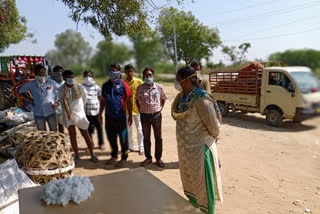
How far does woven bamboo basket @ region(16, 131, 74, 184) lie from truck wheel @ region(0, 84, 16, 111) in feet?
21.9

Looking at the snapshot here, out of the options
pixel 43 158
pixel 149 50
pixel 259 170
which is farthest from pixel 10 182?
pixel 149 50

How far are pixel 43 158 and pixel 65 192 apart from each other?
5.65 ft

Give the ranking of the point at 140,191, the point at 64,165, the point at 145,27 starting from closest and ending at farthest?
the point at 140,191
the point at 145,27
the point at 64,165

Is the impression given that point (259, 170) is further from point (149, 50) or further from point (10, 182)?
point (149, 50)

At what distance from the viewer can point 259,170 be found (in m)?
4.07

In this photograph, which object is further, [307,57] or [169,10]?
[169,10]

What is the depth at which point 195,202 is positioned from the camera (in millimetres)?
2299

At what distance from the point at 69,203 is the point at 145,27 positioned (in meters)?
2.05

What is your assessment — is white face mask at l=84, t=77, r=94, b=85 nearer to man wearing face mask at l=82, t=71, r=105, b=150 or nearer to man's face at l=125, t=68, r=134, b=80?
man wearing face mask at l=82, t=71, r=105, b=150

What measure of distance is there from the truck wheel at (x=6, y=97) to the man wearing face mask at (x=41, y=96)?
18.5 feet

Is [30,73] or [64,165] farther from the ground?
[30,73]

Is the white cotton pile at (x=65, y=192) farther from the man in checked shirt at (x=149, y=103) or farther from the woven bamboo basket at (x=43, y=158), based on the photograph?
the man in checked shirt at (x=149, y=103)

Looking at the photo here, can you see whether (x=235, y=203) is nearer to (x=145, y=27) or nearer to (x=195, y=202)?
(x=195, y=202)

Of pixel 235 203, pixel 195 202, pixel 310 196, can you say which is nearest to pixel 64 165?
pixel 195 202
